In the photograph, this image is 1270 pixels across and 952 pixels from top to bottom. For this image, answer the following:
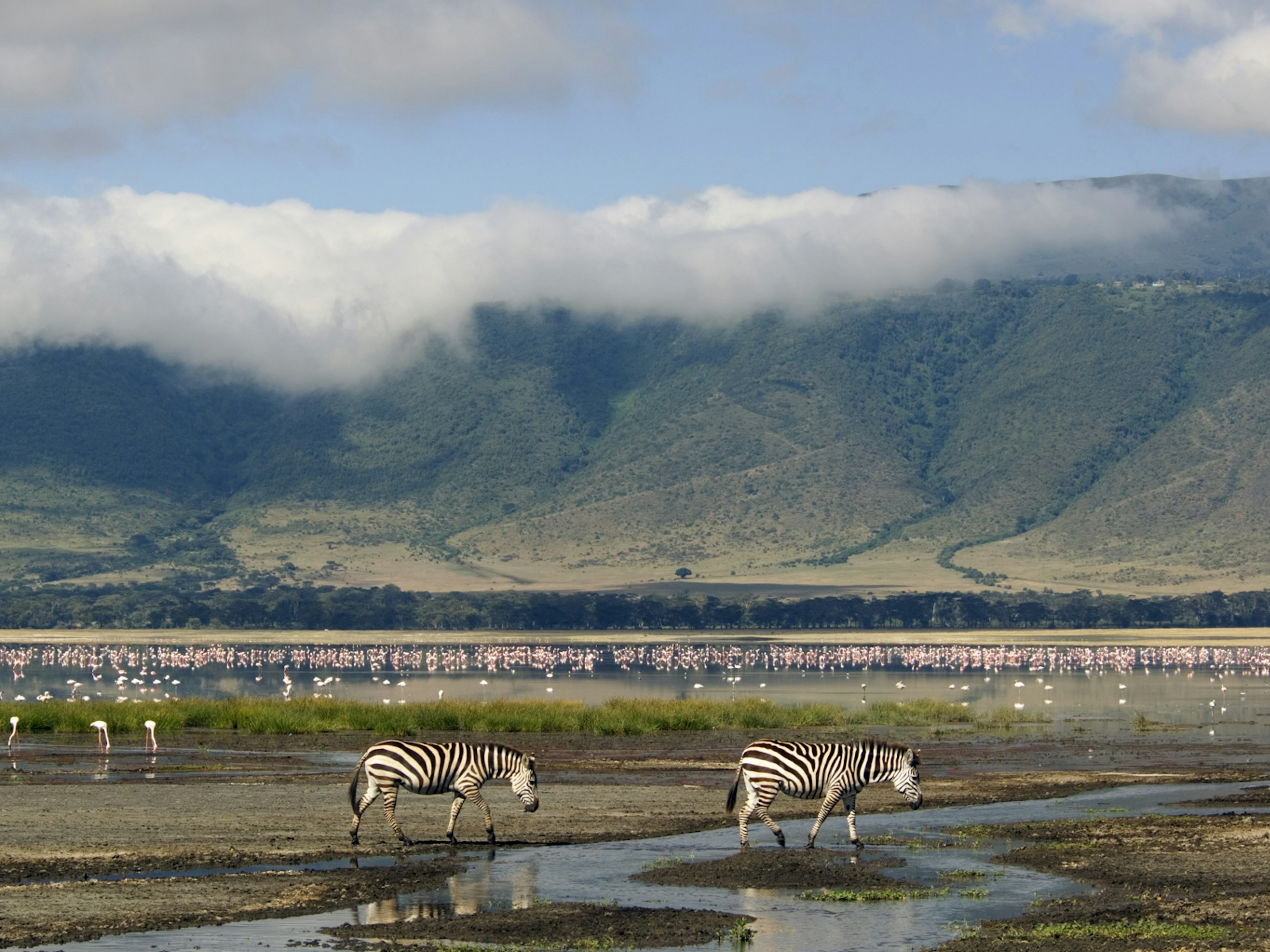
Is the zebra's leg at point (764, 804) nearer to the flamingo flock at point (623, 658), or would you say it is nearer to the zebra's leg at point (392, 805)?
the zebra's leg at point (392, 805)

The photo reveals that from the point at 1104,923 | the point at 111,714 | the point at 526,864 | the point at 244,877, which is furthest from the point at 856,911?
the point at 111,714

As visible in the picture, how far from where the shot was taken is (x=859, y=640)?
12288 cm

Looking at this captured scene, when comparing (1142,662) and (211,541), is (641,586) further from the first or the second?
(1142,662)

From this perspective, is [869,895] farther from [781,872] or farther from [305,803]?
[305,803]

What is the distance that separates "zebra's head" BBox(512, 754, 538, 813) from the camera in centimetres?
2283

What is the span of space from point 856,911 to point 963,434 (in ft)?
602

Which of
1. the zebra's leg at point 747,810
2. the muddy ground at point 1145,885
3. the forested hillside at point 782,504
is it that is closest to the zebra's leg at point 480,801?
the zebra's leg at point 747,810

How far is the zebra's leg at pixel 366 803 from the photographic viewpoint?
21.6 metres

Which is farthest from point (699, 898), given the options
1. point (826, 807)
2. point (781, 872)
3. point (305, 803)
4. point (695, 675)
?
point (695, 675)

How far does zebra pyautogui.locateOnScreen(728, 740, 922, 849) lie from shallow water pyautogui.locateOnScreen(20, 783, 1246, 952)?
0.65 metres

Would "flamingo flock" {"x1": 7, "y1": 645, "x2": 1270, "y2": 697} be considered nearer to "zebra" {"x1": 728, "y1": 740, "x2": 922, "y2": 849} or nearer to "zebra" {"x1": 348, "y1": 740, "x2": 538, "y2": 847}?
"zebra" {"x1": 348, "y1": 740, "x2": 538, "y2": 847}

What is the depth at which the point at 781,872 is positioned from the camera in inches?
782

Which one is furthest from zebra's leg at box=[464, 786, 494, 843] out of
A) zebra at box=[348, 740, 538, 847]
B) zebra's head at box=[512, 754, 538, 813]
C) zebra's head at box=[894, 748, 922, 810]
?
zebra's head at box=[894, 748, 922, 810]

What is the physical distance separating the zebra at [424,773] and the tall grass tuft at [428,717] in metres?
17.7
